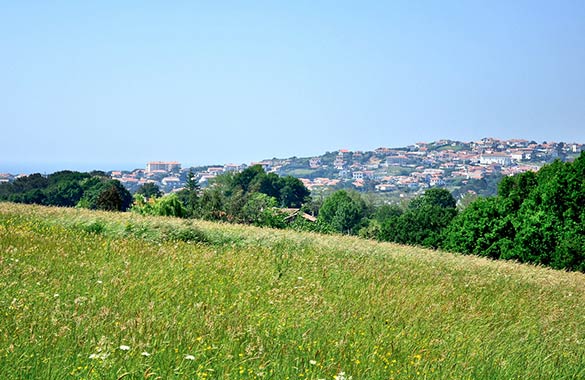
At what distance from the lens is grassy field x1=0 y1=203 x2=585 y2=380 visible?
497 cm

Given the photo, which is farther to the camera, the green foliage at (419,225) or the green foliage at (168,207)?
the green foliage at (419,225)

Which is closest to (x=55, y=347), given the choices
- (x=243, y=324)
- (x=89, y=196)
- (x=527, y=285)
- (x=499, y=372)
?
(x=243, y=324)

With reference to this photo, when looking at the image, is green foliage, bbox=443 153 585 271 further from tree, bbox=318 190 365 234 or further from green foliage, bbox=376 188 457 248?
tree, bbox=318 190 365 234

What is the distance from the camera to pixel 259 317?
661 centimetres

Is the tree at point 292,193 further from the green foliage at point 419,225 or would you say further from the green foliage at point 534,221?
the green foliage at point 534,221

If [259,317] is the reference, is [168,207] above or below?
below

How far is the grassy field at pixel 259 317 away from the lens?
16.3 feet

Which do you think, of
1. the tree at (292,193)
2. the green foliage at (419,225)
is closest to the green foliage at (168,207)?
the green foliage at (419,225)

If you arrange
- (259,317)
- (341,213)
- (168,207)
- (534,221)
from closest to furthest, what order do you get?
(259,317) < (534,221) < (168,207) < (341,213)

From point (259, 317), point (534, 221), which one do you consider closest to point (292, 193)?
point (534, 221)

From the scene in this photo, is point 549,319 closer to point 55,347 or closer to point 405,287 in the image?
point 405,287

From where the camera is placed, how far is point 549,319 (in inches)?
331

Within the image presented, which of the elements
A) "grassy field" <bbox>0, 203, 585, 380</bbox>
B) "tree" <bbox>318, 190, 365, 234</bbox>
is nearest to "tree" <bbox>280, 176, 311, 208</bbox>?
"tree" <bbox>318, 190, 365, 234</bbox>

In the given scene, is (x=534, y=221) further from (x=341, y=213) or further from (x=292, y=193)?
(x=292, y=193)
